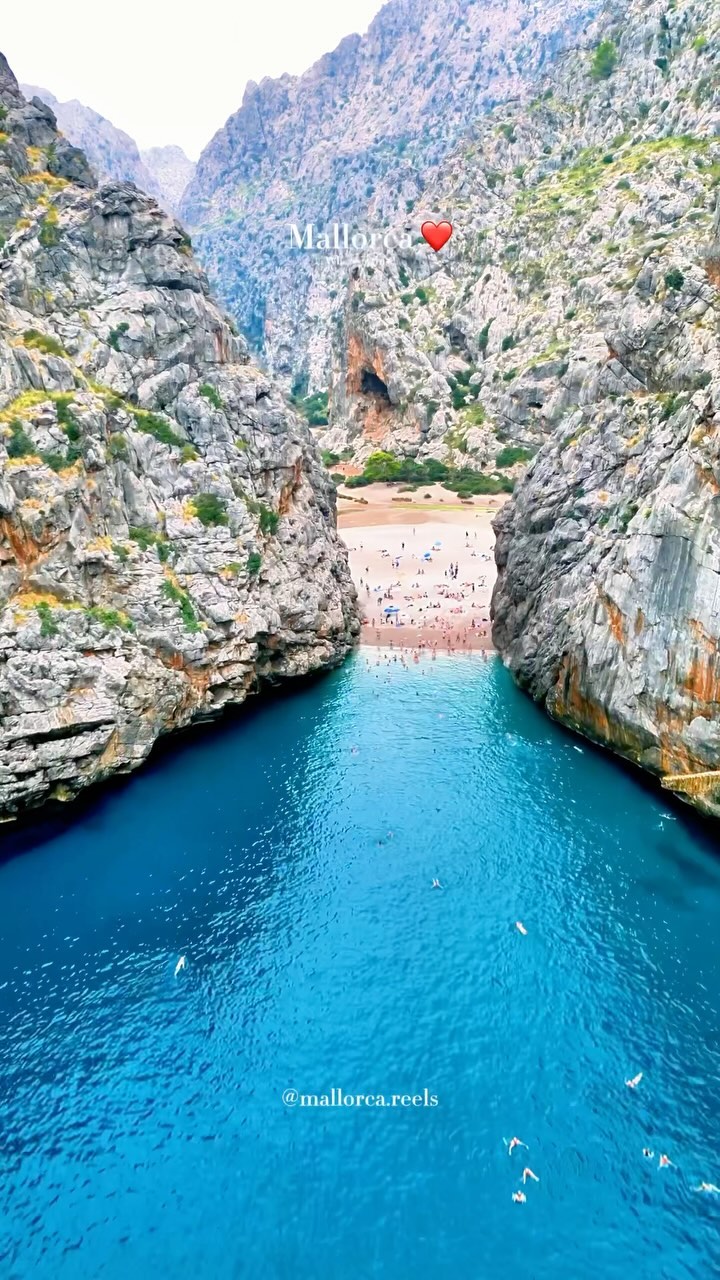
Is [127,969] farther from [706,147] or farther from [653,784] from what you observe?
[706,147]

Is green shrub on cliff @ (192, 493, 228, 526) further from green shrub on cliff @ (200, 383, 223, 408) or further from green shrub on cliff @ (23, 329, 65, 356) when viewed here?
green shrub on cliff @ (23, 329, 65, 356)

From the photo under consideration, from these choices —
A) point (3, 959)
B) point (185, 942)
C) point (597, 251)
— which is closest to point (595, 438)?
point (185, 942)

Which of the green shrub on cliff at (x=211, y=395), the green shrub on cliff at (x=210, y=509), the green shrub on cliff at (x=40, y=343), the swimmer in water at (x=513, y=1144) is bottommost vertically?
the swimmer in water at (x=513, y=1144)

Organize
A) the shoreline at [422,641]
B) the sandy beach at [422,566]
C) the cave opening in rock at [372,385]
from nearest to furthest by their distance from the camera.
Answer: the shoreline at [422,641]
the sandy beach at [422,566]
the cave opening in rock at [372,385]

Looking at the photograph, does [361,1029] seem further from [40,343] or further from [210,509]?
[40,343]

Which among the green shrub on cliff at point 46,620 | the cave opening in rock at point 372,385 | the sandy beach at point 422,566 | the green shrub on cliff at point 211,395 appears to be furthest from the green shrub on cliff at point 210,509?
the cave opening in rock at point 372,385

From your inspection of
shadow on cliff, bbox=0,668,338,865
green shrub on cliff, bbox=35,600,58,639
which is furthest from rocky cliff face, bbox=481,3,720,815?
green shrub on cliff, bbox=35,600,58,639

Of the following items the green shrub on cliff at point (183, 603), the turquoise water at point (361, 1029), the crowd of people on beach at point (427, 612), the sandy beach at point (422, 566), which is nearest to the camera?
the turquoise water at point (361, 1029)

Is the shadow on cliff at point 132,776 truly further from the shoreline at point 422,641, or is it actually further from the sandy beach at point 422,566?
the sandy beach at point 422,566
